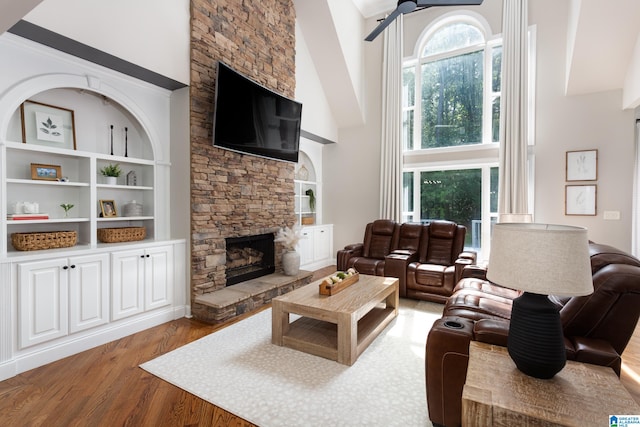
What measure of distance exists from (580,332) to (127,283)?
3649 mm

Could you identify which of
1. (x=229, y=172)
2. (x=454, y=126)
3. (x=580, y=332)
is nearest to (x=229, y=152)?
(x=229, y=172)

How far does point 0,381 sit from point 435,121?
6432mm

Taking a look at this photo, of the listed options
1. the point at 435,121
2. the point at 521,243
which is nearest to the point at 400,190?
the point at 435,121

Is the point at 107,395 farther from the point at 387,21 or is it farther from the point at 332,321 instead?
the point at 387,21

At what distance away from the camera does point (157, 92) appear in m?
3.57

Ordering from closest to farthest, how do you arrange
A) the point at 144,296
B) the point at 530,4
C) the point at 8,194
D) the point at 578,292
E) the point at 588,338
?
the point at 578,292, the point at 588,338, the point at 8,194, the point at 144,296, the point at 530,4

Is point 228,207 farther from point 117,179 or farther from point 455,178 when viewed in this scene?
point 455,178

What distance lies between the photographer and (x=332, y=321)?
257 centimetres

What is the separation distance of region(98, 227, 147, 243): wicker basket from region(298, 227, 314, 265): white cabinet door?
112 inches

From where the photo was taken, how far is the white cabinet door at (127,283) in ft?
9.90

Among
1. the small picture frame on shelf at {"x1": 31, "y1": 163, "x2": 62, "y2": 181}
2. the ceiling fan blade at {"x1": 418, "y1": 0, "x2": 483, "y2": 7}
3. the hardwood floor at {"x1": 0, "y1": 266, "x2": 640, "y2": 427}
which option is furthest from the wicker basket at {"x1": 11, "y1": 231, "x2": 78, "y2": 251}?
the ceiling fan blade at {"x1": 418, "y1": 0, "x2": 483, "y2": 7}

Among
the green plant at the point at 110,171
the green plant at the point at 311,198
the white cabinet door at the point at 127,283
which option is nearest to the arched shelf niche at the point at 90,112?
the green plant at the point at 110,171

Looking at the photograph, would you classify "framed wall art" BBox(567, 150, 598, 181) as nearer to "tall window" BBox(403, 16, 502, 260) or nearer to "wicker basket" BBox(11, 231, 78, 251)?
"tall window" BBox(403, 16, 502, 260)

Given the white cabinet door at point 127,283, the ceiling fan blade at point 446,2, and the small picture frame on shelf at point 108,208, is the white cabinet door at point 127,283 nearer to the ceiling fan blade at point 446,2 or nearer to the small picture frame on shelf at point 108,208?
the small picture frame on shelf at point 108,208
